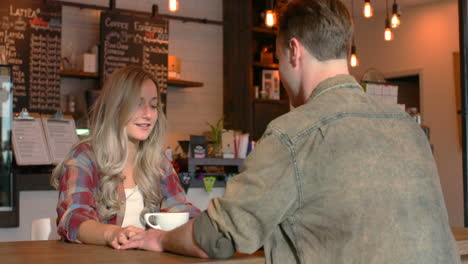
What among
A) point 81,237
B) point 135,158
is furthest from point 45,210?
point 81,237

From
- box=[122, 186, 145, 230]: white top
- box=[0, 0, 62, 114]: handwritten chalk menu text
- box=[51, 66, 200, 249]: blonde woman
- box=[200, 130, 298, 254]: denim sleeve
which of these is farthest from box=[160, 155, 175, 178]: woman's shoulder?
box=[0, 0, 62, 114]: handwritten chalk menu text

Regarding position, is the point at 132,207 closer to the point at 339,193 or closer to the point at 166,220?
the point at 166,220

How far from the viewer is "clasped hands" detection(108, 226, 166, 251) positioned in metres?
1.44

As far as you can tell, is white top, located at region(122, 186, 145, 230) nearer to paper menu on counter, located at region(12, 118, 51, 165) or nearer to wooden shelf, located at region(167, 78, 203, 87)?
paper menu on counter, located at region(12, 118, 51, 165)

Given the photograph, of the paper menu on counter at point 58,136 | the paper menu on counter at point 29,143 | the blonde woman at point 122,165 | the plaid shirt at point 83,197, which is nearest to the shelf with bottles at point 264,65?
the paper menu on counter at point 58,136

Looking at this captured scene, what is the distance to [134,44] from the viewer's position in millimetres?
6551

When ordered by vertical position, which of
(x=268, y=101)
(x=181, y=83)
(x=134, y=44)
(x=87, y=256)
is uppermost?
(x=134, y=44)

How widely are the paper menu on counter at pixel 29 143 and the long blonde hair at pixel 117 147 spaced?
2153 millimetres

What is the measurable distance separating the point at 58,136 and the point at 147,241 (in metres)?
3.06

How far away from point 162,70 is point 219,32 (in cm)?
110

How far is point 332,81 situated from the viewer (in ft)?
4.08

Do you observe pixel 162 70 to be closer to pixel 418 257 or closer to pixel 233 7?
pixel 233 7

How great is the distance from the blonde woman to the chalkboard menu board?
167 inches

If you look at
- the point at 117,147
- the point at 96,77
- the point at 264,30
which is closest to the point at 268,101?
the point at 264,30
